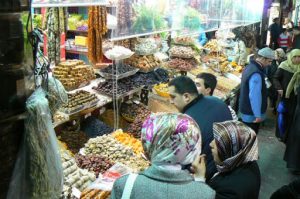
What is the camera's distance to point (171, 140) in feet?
5.35

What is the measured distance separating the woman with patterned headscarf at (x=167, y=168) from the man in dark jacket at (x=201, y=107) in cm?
143

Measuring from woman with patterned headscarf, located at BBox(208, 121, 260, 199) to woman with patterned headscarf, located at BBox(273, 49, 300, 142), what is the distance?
409 cm

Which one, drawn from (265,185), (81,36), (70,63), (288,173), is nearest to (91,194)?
(70,63)

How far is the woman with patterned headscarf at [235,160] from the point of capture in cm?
216

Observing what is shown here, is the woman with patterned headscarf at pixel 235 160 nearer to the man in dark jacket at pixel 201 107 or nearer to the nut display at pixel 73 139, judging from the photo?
the man in dark jacket at pixel 201 107

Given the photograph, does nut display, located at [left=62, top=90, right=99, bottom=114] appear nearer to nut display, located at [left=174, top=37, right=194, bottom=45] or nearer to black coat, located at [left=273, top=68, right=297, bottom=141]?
nut display, located at [left=174, top=37, right=194, bottom=45]

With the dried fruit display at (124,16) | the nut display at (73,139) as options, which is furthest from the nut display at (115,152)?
the dried fruit display at (124,16)

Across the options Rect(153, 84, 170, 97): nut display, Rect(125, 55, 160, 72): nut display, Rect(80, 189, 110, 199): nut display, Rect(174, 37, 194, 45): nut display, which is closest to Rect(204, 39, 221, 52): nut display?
Rect(174, 37, 194, 45): nut display

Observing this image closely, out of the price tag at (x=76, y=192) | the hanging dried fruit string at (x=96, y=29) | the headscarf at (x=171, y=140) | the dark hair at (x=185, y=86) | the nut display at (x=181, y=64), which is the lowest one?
the price tag at (x=76, y=192)

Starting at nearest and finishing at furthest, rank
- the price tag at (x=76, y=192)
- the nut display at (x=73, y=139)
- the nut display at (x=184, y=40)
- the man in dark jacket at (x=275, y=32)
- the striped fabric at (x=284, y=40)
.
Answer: the price tag at (x=76, y=192) → the nut display at (x=73, y=139) → the nut display at (x=184, y=40) → the striped fabric at (x=284, y=40) → the man in dark jacket at (x=275, y=32)

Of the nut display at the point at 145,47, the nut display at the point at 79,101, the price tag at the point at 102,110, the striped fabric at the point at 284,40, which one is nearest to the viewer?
the nut display at the point at 79,101

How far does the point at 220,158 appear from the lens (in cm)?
228

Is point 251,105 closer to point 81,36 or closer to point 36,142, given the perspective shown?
point 36,142

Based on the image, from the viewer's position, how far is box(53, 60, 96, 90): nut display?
4.18 metres
